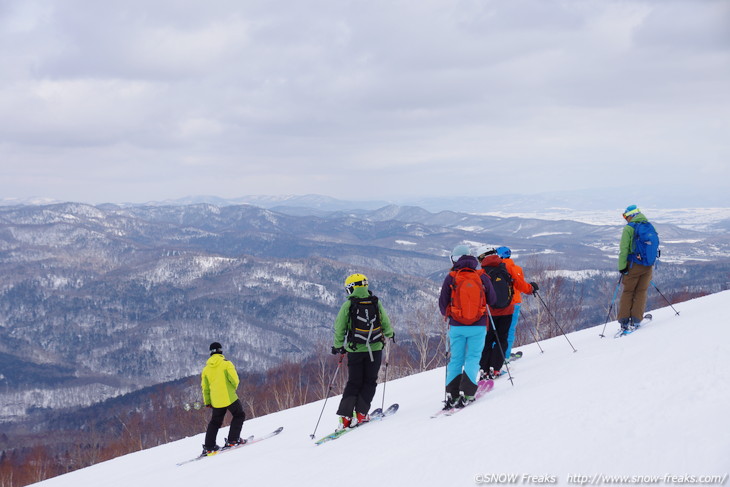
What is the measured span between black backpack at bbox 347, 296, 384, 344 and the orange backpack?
1443 mm

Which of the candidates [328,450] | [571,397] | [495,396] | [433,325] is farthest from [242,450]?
[433,325]

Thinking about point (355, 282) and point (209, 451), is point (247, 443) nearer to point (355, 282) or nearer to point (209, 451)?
point (209, 451)

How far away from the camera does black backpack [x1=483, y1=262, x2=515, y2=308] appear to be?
29.0 ft

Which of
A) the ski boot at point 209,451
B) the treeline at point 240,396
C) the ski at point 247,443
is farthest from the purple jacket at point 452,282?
the ski boot at point 209,451

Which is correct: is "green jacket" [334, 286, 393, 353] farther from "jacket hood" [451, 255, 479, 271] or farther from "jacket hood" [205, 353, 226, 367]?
"jacket hood" [205, 353, 226, 367]

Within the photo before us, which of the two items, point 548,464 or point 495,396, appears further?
→ point 495,396

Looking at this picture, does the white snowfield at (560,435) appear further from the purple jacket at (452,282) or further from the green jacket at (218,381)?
the purple jacket at (452,282)

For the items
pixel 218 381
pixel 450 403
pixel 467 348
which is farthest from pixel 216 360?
pixel 467 348

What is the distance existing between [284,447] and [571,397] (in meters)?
5.35

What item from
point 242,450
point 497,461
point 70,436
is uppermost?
point 497,461

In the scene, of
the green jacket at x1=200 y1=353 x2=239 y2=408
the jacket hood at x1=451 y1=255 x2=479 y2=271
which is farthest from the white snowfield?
the jacket hood at x1=451 y1=255 x2=479 y2=271

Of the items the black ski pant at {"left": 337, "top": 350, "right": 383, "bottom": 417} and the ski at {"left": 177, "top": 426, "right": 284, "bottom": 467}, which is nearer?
the black ski pant at {"left": 337, "top": 350, "right": 383, "bottom": 417}

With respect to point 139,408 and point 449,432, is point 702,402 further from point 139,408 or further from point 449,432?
point 139,408

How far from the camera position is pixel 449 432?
21.1 feet
